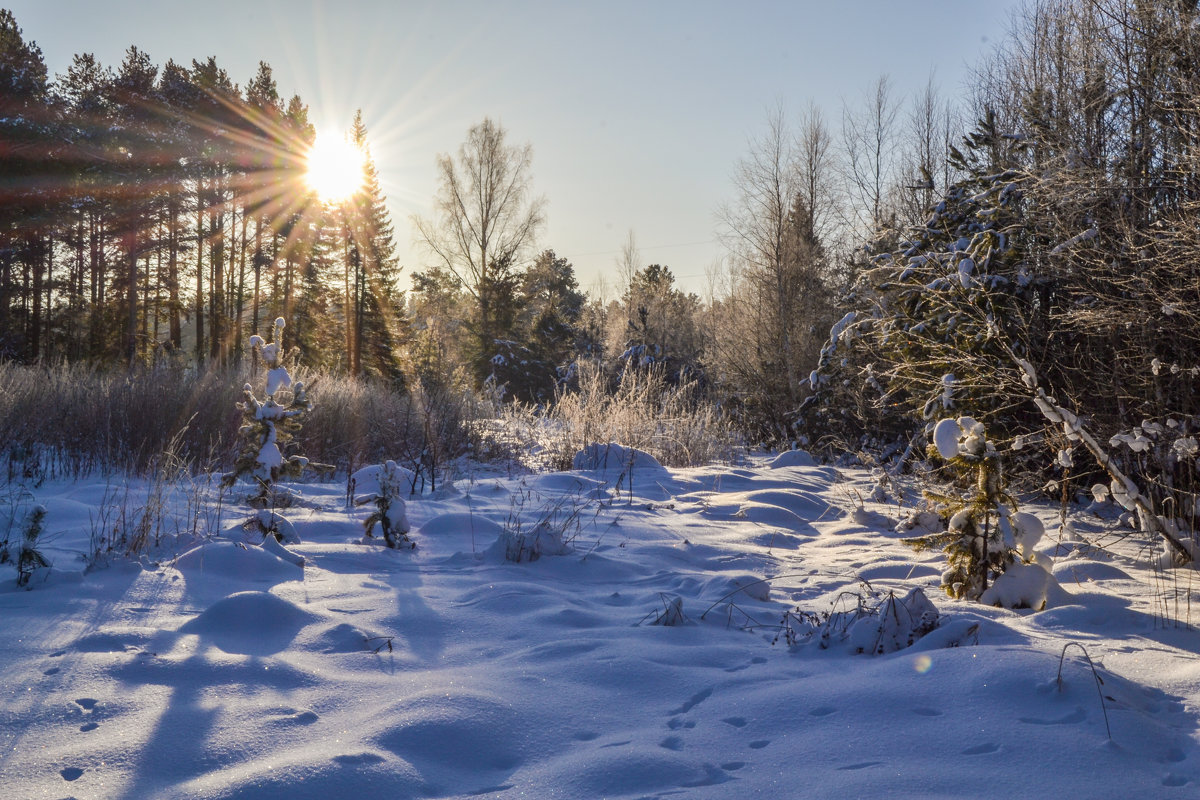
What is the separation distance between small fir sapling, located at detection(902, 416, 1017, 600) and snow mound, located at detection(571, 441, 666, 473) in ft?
14.1

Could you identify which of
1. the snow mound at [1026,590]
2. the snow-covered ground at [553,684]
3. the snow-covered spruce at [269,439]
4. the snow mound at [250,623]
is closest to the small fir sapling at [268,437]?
the snow-covered spruce at [269,439]

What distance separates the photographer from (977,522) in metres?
2.92

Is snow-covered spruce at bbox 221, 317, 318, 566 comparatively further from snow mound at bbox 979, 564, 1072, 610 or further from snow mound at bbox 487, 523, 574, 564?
snow mound at bbox 979, 564, 1072, 610

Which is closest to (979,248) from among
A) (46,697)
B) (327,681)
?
(327,681)

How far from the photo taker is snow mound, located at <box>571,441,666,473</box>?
728 cm

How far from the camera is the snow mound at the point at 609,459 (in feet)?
23.9

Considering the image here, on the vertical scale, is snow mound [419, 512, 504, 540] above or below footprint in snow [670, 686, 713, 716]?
above

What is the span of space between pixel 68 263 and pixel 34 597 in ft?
92.0

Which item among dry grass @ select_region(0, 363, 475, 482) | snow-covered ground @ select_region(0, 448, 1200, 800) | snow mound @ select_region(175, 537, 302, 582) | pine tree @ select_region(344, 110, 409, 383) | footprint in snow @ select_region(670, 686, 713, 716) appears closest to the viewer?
snow-covered ground @ select_region(0, 448, 1200, 800)

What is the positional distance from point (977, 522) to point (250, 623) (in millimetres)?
2723

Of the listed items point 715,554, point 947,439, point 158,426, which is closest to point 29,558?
point 715,554

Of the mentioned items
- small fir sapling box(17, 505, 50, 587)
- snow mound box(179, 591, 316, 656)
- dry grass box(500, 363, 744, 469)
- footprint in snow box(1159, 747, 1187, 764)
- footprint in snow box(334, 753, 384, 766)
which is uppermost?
dry grass box(500, 363, 744, 469)

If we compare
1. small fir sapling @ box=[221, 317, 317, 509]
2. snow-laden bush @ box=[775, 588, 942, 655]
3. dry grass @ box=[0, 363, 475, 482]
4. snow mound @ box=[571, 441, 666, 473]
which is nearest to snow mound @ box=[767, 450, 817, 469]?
snow mound @ box=[571, 441, 666, 473]

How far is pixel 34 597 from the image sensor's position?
2.55 metres
